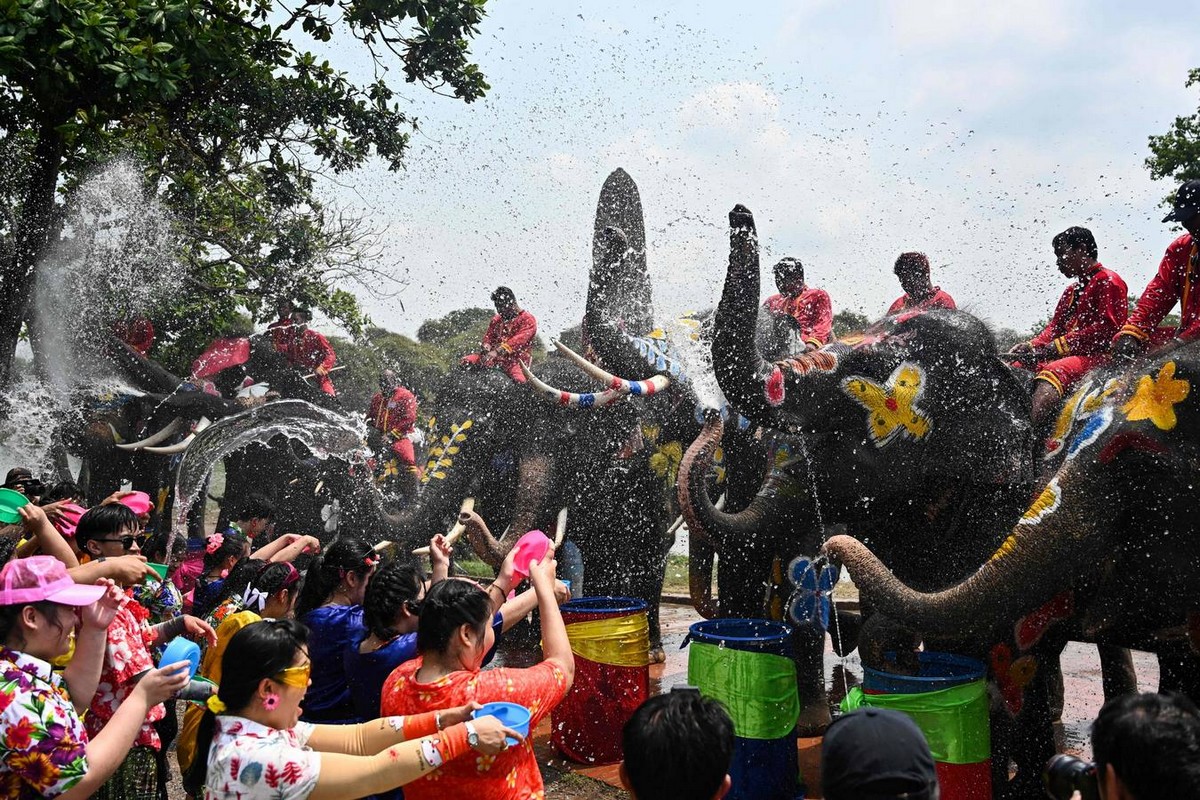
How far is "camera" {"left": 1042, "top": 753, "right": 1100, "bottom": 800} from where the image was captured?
2.09 m

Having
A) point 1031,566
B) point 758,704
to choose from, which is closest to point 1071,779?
point 1031,566

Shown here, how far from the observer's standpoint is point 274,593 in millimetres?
4180

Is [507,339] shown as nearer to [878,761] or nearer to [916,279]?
[916,279]

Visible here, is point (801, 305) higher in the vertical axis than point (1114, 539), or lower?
higher

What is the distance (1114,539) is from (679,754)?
2.86 meters

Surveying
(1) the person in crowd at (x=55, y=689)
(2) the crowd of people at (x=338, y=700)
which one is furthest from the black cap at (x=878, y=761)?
(1) the person in crowd at (x=55, y=689)

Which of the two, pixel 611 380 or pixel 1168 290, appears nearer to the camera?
pixel 1168 290

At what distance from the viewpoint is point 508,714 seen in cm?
263

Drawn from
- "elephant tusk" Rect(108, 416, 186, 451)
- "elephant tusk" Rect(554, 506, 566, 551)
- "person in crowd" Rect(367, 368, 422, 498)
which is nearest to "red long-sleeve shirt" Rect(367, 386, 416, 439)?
"person in crowd" Rect(367, 368, 422, 498)

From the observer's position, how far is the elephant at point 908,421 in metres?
5.38

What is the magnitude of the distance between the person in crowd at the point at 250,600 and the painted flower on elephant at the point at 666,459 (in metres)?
4.42

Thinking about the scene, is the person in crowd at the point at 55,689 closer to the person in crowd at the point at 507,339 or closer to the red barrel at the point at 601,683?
the red barrel at the point at 601,683

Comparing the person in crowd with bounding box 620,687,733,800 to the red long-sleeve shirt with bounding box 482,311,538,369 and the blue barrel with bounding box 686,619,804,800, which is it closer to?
the blue barrel with bounding box 686,619,804,800

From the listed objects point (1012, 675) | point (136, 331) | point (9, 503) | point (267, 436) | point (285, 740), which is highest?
point (136, 331)
